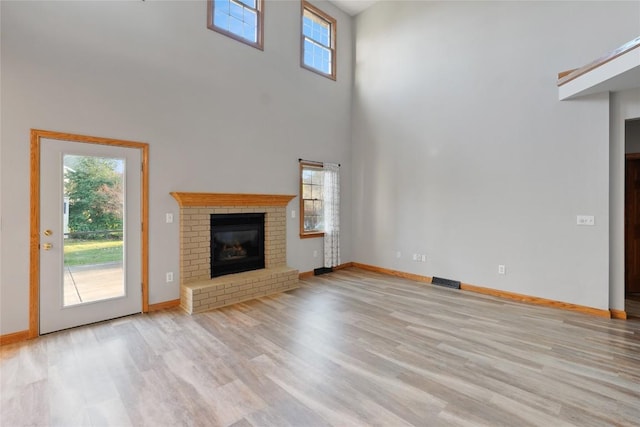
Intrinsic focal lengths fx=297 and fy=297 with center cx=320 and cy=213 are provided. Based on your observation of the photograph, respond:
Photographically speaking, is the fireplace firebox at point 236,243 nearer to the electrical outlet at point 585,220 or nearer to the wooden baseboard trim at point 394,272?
the wooden baseboard trim at point 394,272

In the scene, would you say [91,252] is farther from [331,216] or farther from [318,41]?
[318,41]

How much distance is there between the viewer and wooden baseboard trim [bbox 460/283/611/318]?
3.74 m

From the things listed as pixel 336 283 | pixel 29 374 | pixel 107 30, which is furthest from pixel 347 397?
pixel 107 30

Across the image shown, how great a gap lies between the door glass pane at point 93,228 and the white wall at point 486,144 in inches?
171

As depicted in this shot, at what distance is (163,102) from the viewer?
3.88m

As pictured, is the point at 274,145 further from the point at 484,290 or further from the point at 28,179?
the point at 484,290

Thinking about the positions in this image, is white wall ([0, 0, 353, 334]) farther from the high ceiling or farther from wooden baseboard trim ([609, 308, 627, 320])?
wooden baseboard trim ([609, 308, 627, 320])

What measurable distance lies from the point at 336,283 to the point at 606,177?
3.96m

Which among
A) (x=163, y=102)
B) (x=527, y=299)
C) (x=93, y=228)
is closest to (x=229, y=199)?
(x=163, y=102)

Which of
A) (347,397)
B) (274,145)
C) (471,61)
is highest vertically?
(471,61)

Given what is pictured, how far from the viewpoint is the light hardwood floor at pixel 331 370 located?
197 cm

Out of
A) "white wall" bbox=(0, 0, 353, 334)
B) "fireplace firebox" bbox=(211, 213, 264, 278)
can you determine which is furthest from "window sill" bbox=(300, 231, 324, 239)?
"fireplace firebox" bbox=(211, 213, 264, 278)

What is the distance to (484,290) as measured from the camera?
4.63 metres

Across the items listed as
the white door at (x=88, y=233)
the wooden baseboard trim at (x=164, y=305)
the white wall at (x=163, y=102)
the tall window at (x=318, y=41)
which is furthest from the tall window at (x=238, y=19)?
the wooden baseboard trim at (x=164, y=305)
